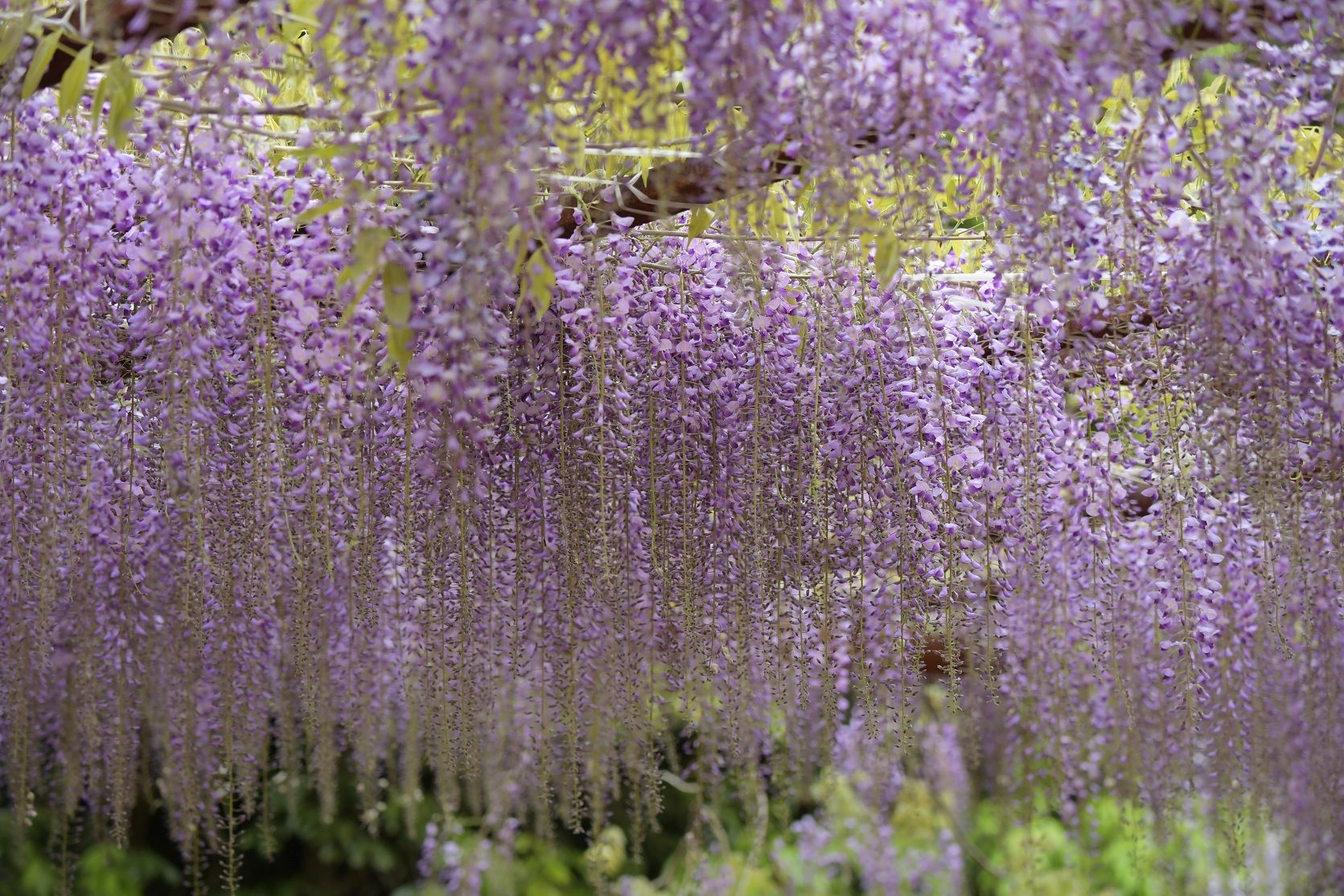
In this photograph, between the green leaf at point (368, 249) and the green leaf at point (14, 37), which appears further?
the green leaf at point (14, 37)

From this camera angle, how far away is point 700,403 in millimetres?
2785

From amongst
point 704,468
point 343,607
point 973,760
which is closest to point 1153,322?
point 704,468

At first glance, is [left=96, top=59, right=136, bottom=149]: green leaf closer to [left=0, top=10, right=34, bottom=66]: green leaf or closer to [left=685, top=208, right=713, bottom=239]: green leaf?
[left=0, top=10, right=34, bottom=66]: green leaf

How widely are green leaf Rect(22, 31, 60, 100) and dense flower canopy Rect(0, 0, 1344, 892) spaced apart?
4cm

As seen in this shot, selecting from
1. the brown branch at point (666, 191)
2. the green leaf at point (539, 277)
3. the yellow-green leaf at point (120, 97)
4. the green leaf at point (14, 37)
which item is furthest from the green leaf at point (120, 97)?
the brown branch at point (666, 191)

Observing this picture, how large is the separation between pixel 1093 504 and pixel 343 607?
1.65 m

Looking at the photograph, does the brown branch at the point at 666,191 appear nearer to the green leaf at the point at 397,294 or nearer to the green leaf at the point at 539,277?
the green leaf at the point at 539,277

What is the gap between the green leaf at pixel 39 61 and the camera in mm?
1616

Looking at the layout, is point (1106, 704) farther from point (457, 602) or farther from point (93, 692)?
point (93, 692)

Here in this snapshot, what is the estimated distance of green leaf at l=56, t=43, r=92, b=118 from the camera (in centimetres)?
158

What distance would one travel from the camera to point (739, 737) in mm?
2877

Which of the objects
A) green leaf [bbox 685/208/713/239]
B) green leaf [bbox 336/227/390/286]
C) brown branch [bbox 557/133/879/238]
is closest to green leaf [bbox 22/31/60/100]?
green leaf [bbox 336/227/390/286]

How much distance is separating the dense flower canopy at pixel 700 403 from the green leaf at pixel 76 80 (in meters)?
0.05

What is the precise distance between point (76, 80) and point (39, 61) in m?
0.08
